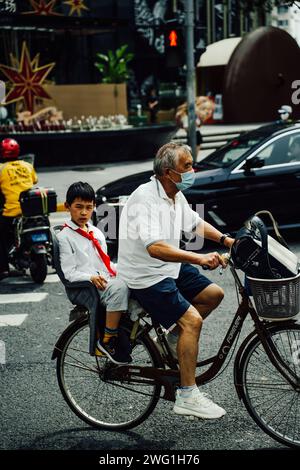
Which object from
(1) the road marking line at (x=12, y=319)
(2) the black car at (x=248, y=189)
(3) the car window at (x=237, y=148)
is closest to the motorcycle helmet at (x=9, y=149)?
(2) the black car at (x=248, y=189)

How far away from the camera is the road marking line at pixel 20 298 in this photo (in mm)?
7734

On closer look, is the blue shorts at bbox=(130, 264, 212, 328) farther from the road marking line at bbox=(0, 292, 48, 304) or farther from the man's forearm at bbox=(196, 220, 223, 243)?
the road marking line at bbox=(0, 292, 48, 304)

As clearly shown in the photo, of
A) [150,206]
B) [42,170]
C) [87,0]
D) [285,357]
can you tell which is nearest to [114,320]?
[150,206]

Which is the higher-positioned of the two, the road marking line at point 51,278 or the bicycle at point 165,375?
the bicycle at point 165,375

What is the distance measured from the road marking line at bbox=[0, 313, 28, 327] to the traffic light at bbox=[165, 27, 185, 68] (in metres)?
8.91

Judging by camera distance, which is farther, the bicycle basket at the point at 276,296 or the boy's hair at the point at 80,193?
the boy's hair at the point at 80,193

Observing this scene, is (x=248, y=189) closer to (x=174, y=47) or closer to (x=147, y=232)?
(x=174, y=47)

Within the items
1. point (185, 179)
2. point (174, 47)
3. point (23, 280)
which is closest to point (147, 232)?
point (185, 179)

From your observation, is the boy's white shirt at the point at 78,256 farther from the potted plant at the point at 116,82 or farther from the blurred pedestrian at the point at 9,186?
the potted plant at the point at 116,82

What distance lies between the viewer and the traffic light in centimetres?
1480

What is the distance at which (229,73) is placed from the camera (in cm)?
3494

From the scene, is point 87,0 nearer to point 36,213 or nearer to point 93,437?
point 36,213

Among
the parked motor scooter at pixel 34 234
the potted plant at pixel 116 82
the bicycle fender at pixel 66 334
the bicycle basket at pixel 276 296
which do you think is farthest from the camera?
the potted plant at pixel 116 82
